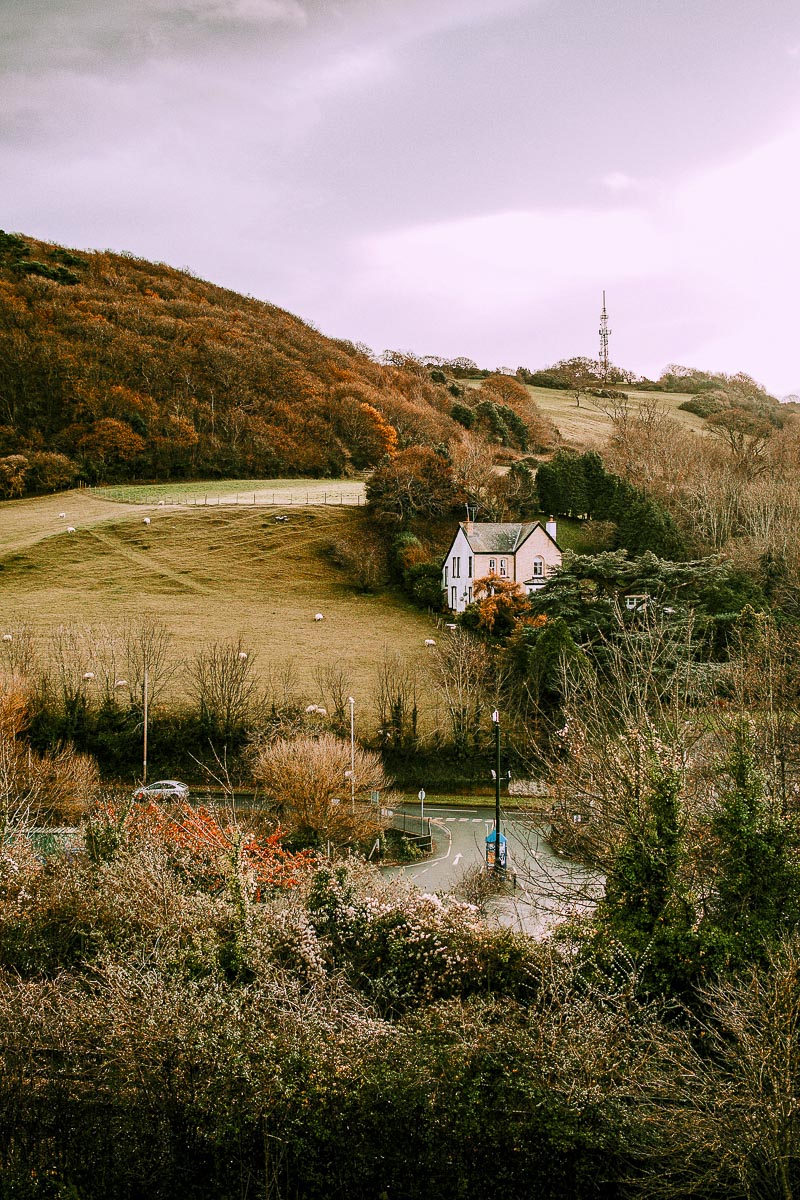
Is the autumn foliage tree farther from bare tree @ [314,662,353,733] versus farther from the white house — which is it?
bare tree @ [314,662,353,733]

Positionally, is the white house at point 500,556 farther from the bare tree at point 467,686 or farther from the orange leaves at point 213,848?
the orange leaves at point 213,848

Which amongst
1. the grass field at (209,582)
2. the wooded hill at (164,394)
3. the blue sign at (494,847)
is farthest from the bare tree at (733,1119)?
the wooded hill at (164,394)

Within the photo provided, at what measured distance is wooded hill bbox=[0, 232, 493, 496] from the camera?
7888cm

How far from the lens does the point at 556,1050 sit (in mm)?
10344

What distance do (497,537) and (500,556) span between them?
1806 mm

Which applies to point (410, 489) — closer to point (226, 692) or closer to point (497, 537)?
point (497, 537)

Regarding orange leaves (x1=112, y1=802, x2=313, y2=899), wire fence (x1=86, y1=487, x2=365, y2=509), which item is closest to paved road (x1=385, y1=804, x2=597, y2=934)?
orange leaves (x1=112, y1=802, x2=313, y2=899)

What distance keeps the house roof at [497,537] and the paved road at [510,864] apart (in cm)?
2266

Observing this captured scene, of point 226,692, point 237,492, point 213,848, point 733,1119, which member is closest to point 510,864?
point 213,848

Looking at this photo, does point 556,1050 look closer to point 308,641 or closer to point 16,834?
point 16,834

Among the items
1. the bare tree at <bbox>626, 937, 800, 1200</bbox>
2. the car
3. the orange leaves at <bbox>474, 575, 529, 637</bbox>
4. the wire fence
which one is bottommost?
the car

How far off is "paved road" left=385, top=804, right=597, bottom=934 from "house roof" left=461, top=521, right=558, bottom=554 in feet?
74.3

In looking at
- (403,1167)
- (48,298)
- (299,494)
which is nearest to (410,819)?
(403,1167)

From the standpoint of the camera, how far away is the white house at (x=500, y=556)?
50.6m
